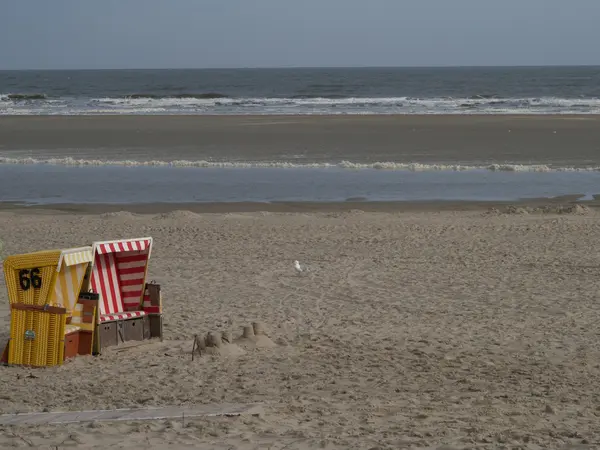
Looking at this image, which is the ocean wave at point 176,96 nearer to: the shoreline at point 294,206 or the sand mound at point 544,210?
the shoreline at point 294,206

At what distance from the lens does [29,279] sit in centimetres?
820

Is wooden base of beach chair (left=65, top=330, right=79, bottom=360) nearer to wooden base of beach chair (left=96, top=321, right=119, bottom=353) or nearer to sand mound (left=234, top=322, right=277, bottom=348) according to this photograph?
wooden base of beach chair (left=96, top=321, right=119, bottom=353)

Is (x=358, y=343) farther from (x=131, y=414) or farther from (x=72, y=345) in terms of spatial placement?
(x=131, y=414)

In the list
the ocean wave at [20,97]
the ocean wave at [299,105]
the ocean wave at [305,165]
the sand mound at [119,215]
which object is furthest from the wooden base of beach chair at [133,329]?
the ocean wave at [20,97]

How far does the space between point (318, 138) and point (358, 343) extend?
23.1m

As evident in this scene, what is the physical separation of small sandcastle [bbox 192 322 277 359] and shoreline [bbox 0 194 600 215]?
9.10m

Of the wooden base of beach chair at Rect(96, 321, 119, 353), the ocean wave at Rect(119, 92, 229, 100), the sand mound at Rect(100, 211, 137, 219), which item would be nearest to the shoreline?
the sand mound at Rect(100, 211, 137, 219)

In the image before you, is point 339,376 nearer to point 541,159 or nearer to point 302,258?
point 302,258

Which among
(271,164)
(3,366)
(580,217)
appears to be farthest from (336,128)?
(3,366)

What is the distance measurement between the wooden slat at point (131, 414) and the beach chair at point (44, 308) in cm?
155

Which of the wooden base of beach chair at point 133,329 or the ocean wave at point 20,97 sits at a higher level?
the ocean wave at point 20,97

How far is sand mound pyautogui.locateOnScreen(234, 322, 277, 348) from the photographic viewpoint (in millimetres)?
8562

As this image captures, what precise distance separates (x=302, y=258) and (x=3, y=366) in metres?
5.62

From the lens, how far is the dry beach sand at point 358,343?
20.1ft
